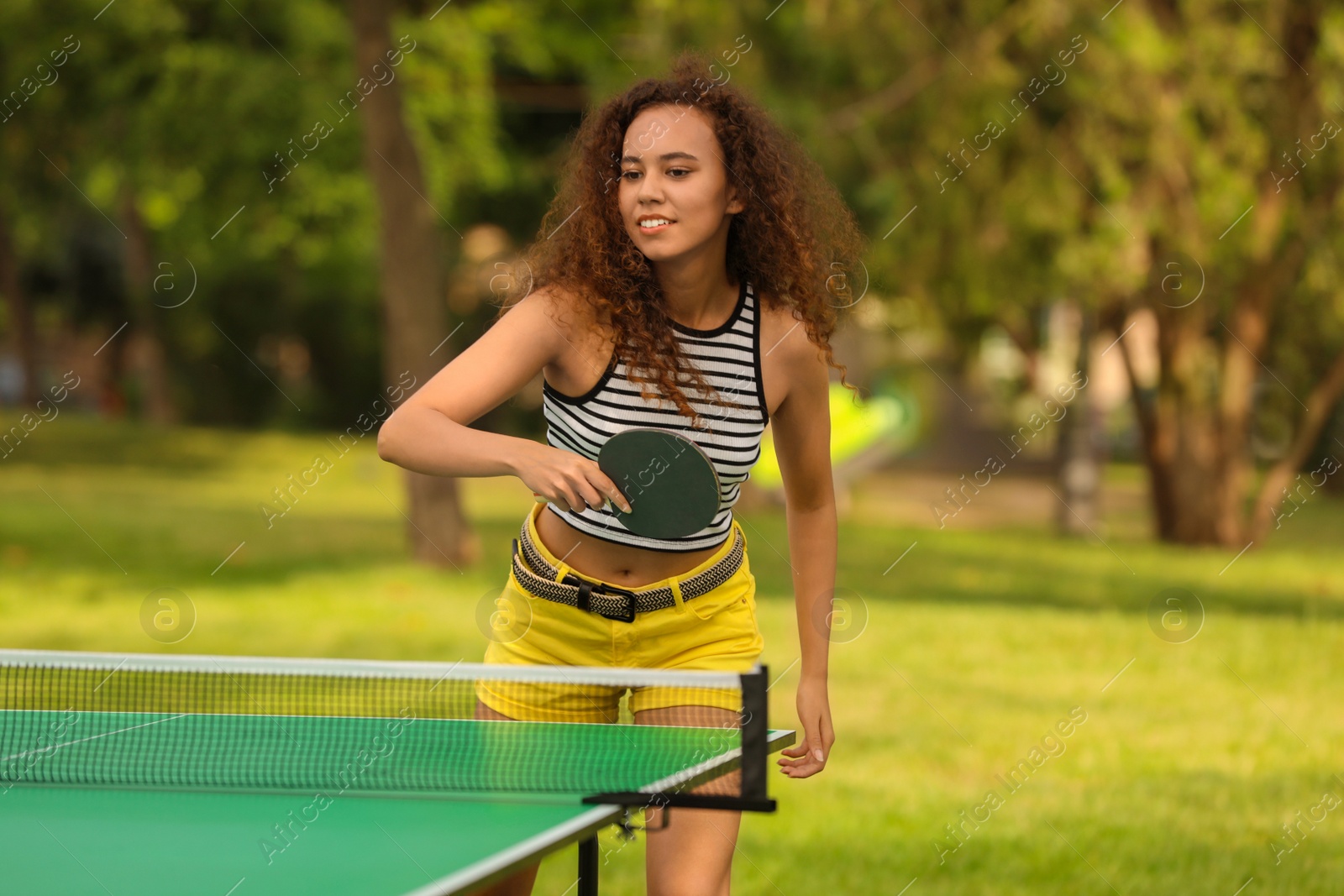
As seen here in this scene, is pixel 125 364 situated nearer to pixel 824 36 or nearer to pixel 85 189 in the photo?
pixel 85 189

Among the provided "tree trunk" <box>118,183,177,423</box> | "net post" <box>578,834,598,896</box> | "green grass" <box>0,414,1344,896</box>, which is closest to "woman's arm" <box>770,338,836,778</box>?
"net post" <box>578,834,598,896</box>

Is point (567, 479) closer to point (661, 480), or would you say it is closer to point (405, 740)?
point (661, 480)

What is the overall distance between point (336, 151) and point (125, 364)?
31070 mm

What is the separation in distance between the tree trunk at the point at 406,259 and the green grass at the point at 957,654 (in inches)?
18.6

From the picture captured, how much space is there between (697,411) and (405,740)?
911 mm

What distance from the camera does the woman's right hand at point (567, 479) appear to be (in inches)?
99.0

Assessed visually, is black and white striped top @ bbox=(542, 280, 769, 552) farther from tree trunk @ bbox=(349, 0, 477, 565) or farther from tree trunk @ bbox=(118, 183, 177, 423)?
tree trunk @ bbox=(118, 183, 177, 423)

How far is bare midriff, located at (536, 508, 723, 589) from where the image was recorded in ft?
10.8

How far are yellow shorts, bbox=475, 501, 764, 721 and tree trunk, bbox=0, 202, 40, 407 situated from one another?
93.7ft

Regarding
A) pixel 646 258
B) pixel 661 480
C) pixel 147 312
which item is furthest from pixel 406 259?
pixel 147 312

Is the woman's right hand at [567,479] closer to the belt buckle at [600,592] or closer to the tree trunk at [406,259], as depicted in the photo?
the belt buckle at [600,592]

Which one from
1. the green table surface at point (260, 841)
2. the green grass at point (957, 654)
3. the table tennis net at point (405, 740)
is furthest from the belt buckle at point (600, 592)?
the green grass at point (957, 654)

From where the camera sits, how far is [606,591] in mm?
3252

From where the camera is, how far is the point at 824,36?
14.9 meters
